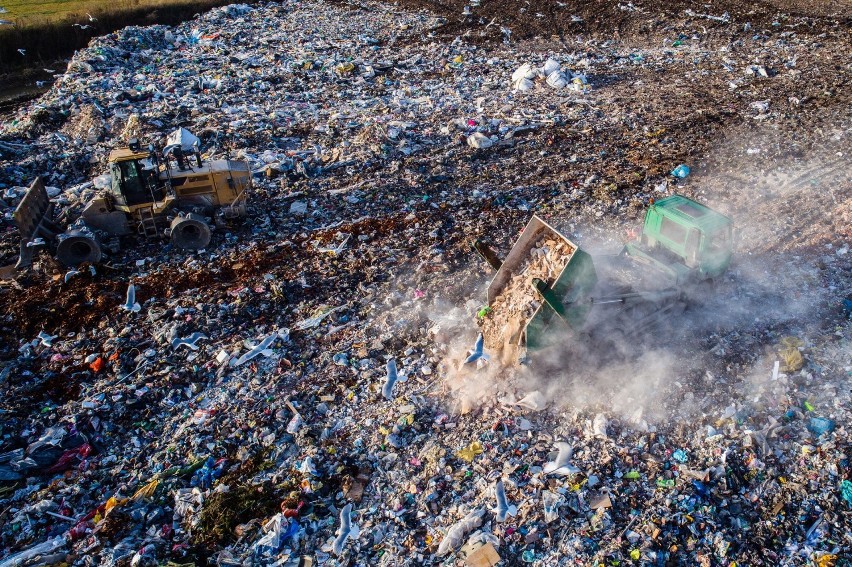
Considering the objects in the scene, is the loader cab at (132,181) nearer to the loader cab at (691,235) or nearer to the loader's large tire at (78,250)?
the loader's large tire at (78,250)

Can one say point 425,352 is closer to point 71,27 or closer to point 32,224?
point 32,224

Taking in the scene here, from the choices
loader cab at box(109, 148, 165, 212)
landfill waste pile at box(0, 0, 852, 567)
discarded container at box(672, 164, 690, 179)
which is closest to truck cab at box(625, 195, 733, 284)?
landfill waste pile at box(0, 0, 852, 567)

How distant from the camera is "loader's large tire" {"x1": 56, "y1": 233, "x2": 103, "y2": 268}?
8477 mm

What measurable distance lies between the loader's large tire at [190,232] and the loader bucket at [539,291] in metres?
4.83

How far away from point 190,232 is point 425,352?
446 cm

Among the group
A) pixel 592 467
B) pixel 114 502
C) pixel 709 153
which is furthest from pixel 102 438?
pixel 709 153

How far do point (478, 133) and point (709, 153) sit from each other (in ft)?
14.3

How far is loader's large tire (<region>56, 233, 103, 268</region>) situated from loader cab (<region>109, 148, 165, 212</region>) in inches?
29.6

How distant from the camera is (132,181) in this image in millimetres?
8938

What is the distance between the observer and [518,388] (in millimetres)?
6074

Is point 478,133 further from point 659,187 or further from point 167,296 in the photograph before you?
point 167,296

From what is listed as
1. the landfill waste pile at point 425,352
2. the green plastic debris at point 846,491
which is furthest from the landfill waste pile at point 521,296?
the green plastic debris at point 846,491

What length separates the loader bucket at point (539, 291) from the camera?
5.84m

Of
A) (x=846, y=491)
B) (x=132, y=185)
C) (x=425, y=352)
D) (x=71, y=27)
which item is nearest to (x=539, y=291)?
(x=425, y=352)
